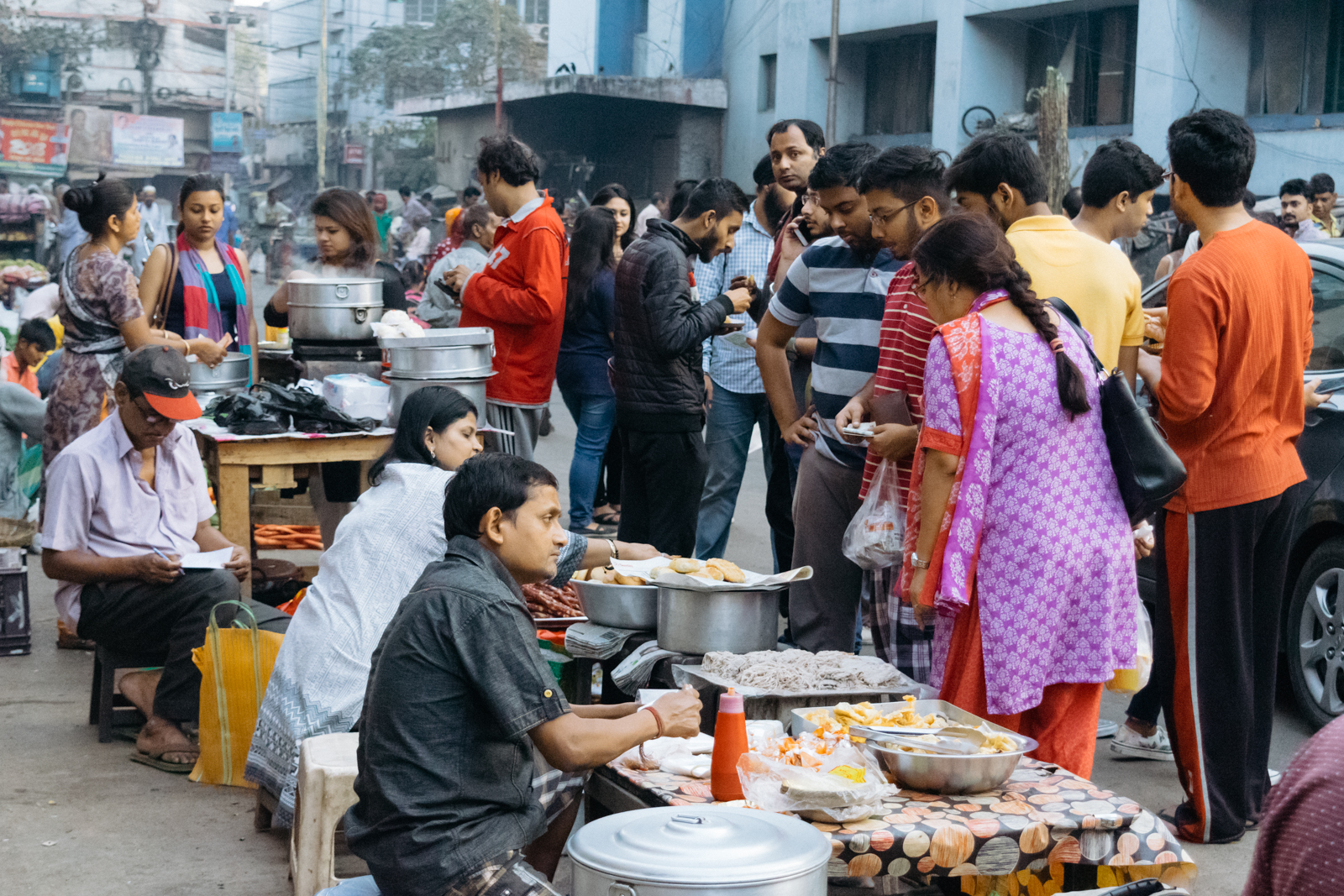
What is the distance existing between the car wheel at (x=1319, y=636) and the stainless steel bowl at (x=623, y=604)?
2593 millimetres

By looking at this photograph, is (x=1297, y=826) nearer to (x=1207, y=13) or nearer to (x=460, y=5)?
(x=1207, y=13)

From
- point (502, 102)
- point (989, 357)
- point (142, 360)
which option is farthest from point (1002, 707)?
point (502, 102)

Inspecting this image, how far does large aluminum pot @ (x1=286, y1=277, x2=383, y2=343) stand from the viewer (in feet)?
20.7

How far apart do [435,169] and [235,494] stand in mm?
36550

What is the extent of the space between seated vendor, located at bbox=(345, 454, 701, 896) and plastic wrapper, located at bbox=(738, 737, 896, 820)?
0.30 metres

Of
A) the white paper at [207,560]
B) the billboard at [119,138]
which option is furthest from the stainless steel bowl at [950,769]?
the billboard at [119,138]

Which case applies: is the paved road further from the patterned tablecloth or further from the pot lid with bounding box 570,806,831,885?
the pot lid with bounding box 570,806,831,885

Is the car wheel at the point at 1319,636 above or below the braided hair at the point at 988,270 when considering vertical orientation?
below

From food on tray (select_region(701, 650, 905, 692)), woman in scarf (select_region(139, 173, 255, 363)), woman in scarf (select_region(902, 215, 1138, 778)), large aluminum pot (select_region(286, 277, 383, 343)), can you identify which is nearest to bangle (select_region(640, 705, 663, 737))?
food on tray (select_region(701, 650, 905, 692))

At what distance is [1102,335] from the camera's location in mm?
3891

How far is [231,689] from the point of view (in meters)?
4.41

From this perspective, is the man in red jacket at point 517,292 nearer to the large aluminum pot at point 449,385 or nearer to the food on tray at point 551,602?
the large aluminum pot at point 449,385

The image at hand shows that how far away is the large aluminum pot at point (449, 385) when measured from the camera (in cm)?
583

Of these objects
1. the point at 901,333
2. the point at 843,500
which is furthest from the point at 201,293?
the point at 901,333
